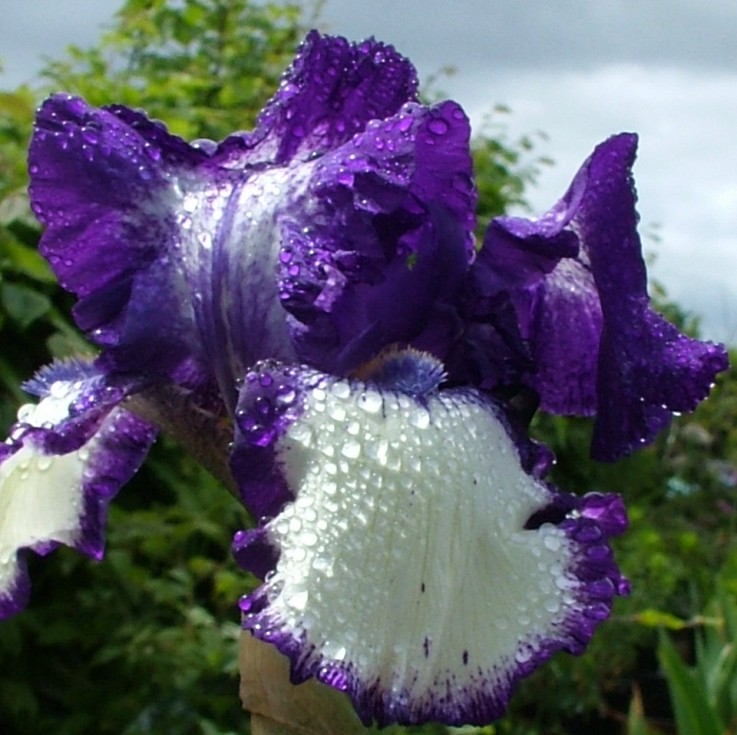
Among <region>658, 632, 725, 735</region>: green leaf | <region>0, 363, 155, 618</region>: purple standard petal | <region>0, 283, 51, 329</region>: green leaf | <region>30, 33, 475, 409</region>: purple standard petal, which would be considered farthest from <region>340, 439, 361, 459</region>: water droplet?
<region>658, 632, 725, 735</region>: green leaf

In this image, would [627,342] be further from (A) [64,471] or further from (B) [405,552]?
(A) [64,471]

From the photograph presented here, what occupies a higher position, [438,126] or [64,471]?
[438,126]

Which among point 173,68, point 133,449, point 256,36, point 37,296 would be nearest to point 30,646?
point 37,296

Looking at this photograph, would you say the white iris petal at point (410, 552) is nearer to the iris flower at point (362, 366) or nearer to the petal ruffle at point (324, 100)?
the iris flower at point (362, 366)

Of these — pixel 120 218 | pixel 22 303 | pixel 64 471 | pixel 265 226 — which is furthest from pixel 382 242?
pixel 22 303

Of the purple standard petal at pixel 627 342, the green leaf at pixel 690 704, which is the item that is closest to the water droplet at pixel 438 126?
the purple standard petal at pixel 627 342

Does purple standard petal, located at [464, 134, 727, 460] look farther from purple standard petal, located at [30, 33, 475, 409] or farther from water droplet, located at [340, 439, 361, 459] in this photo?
water droplet, located at [340, 439, 361, 459]
